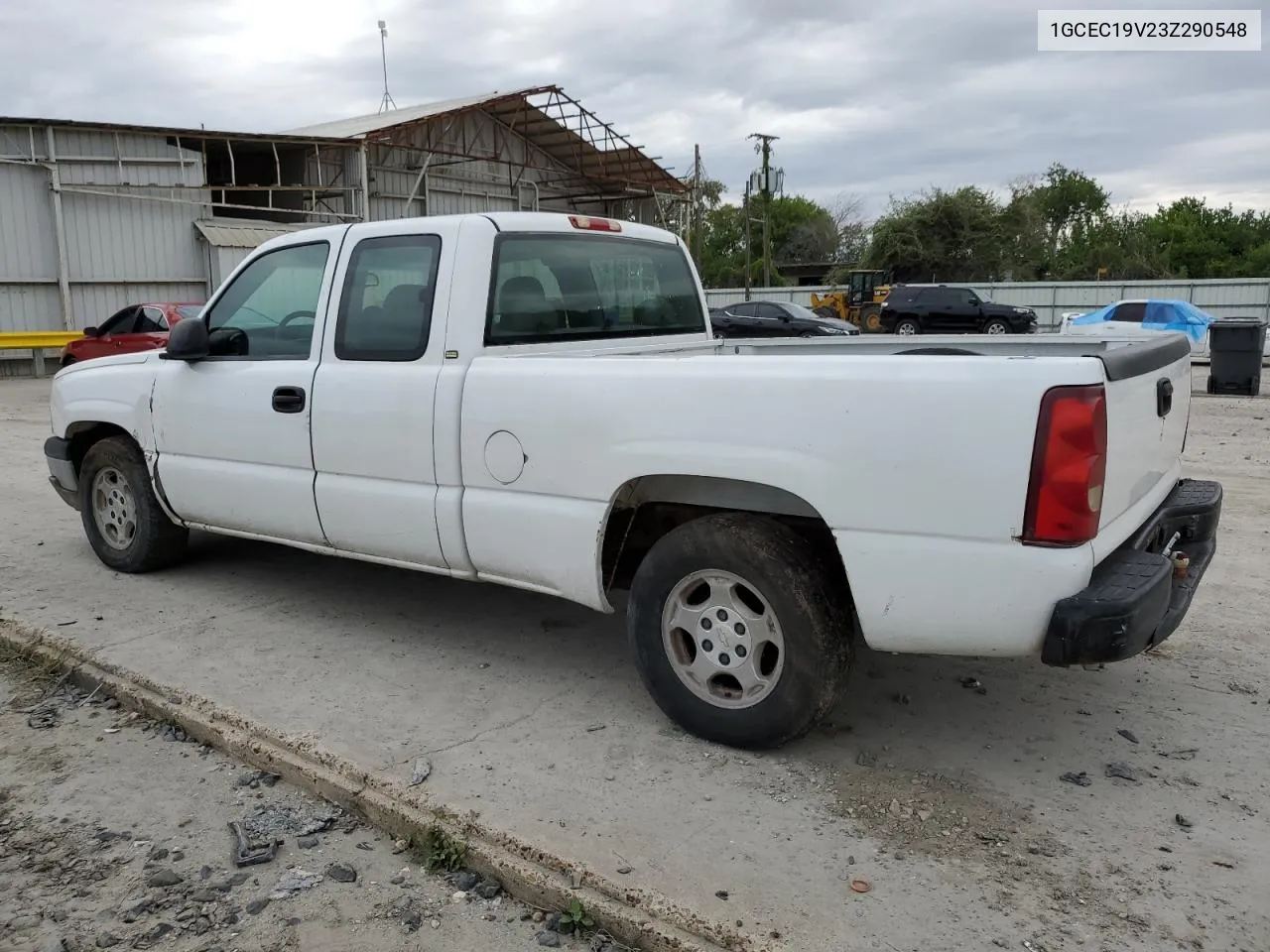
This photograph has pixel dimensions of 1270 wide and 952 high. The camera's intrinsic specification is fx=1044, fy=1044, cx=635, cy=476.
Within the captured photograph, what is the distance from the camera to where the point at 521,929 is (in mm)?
2822

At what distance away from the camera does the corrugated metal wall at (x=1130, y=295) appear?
31672 millimetres

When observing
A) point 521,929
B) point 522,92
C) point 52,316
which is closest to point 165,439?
point 521,929

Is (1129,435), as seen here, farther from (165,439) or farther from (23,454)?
(23,454)

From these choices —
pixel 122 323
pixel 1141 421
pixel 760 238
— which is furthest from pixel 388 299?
pixel 760 238

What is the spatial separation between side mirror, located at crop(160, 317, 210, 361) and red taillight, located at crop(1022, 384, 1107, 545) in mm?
3995

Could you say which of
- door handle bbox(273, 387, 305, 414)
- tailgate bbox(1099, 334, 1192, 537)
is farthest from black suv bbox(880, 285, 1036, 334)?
door handle bbox(273, 387, 305, 414)

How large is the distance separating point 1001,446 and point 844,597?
0.85 meters

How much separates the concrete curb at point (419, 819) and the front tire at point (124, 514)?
1283 millimetres

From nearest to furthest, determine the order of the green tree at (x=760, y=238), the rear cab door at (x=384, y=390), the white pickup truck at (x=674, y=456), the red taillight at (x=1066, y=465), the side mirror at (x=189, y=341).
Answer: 1. the red taillight at (x=1066, y=465)
2. the white pickup truck at (x=674, y=456)
3. the rear cab door at (x=384, y=390)
4. the side mirror at (x=189, y=341)
5. the green tree at (x=760, y=238)

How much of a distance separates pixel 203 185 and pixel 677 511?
2574cm

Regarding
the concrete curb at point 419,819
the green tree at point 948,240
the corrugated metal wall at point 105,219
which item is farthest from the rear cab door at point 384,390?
the green tree at point 948,240

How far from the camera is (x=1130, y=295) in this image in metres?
33.9

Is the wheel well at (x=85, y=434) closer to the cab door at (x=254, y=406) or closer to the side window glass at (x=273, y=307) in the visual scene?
the cab door at (x=254, y=406)

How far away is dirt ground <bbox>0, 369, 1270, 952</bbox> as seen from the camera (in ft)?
9.21
